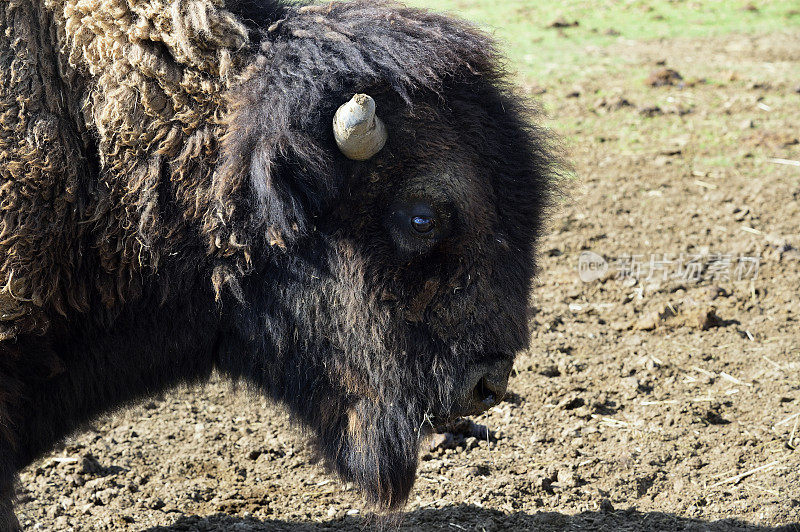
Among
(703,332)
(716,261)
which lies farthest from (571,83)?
(703,332)

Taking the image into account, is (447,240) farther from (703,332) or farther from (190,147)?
(703,332)

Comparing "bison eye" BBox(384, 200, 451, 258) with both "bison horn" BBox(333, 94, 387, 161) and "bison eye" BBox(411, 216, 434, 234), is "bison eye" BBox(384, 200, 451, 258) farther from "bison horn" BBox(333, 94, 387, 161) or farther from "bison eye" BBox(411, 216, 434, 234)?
"bison horn" BBox(333, 94, 387, 161)

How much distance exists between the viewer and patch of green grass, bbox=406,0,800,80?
31.6 ft

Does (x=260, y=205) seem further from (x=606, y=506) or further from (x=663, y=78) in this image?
(x=663, y=78)

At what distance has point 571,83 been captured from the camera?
8516mm

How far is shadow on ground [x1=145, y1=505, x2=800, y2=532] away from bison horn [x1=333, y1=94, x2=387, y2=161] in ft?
4.99

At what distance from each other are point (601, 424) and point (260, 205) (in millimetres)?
2283

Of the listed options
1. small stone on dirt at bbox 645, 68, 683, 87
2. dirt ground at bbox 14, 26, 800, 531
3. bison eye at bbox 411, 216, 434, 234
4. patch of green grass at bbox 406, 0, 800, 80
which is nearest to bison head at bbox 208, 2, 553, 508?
bison eye at bbox 411, 216, 434, 234

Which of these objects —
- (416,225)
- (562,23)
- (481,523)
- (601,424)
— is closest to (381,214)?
(416,225)

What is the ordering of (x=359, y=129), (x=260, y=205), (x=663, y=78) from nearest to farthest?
(x=359, y=129)
(x=260, y=205)
(x=663, y=78)

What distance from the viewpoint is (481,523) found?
3.43 meters

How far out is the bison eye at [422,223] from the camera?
269cm

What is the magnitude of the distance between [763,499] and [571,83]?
585cm

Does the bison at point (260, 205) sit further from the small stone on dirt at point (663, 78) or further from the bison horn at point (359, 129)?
the small stone on dirt at point (663, 78)
